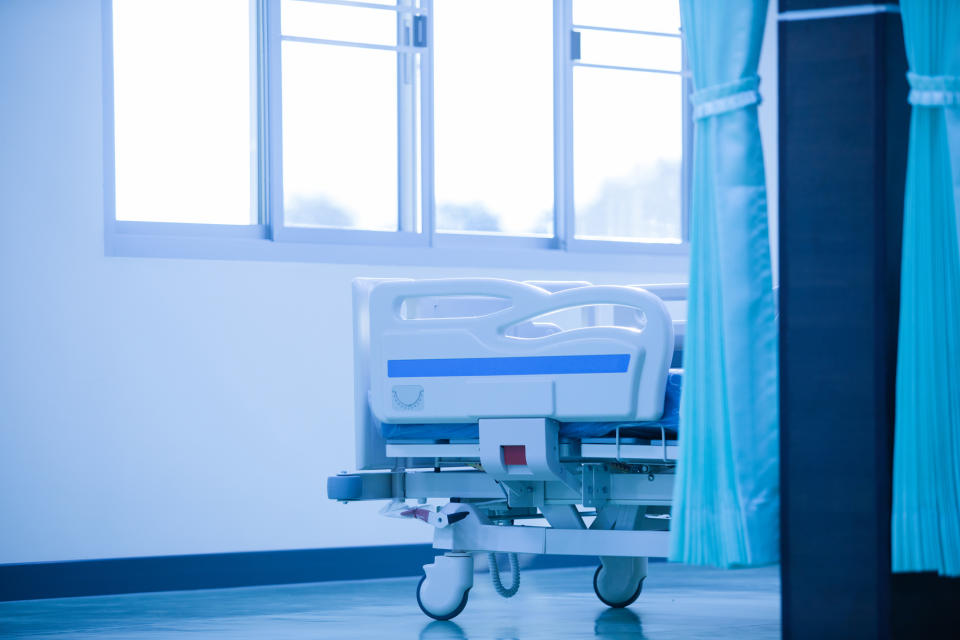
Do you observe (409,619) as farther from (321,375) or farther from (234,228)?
(234,228)

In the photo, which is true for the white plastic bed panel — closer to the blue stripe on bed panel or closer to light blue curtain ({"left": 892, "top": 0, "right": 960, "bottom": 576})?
the blue stripe on bed panel

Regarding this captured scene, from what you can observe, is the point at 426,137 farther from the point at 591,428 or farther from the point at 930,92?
the point at 930,92

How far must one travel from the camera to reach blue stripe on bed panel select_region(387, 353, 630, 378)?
3123 mm

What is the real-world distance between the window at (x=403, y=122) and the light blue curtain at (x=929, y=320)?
116 inches

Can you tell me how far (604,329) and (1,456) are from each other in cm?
211

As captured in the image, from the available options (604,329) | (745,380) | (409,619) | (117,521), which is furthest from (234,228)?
(745,380)

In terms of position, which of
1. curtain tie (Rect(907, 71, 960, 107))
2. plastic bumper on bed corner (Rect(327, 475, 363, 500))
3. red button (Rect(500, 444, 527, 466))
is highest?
curtain tie (Rect(907, 71, 960, 107))

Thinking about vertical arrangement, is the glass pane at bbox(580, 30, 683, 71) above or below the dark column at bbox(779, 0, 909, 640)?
above

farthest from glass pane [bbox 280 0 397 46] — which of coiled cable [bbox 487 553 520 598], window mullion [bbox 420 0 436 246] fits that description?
coiled cable [bbox 487 553 520 598]

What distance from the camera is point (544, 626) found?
3.63 m

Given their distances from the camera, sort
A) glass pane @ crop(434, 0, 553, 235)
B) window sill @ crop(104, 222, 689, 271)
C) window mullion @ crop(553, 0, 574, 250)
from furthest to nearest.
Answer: window mullion @ crop(553, 0, 574, 250) → glass pane @ crop(434, 0, 553, 235) → window sill @ crop(104, 222, 689, 271)

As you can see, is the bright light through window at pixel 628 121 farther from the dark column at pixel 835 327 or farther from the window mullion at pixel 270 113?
the dark column at pixel 835 327

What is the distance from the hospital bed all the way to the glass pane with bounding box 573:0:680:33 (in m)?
2.03

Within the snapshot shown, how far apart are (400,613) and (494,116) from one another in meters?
2.12
